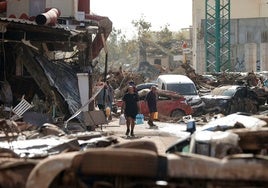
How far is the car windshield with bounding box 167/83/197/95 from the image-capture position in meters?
29.4

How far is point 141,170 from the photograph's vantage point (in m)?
4.90

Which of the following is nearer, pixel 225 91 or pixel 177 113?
pixel 177 113

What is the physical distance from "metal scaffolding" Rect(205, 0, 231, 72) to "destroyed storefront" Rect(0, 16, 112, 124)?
115 feet

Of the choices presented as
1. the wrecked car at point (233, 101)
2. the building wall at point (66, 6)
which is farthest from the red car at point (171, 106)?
the building wall at point (66, 6)

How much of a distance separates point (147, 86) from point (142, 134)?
489 inches

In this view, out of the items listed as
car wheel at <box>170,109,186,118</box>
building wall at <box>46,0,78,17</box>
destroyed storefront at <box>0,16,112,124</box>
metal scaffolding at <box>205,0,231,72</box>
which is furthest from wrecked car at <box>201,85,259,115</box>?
metal scaffolding at <box>205,0,231,72</box>

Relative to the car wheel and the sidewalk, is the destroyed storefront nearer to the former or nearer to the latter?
the sidewalk

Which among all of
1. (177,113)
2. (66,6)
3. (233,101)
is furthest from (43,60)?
(233,101)

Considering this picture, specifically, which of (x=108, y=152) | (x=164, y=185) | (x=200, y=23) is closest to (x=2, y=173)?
(x=108, y=152)

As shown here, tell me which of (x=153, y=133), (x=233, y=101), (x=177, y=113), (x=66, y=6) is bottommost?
(x=177, y=113)

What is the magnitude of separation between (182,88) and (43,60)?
37.5 feet

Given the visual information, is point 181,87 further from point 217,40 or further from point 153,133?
point 217,40

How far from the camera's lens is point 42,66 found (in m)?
19.1

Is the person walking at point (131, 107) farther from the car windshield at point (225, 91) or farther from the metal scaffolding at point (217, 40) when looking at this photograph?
the metal scaffolding at point (217, 40)
